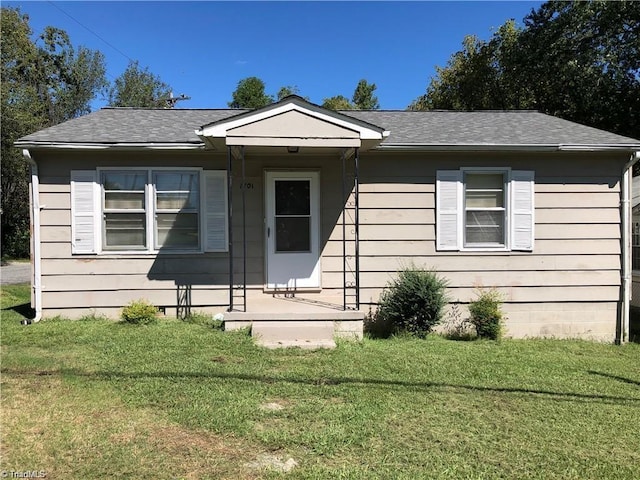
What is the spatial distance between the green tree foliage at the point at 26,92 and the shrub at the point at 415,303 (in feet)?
61.6

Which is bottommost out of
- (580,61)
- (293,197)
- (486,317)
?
(486,317)

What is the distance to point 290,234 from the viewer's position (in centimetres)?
753

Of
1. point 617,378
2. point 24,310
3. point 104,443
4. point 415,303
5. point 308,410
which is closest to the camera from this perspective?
point 104,443

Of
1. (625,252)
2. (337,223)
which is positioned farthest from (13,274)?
(625,252)

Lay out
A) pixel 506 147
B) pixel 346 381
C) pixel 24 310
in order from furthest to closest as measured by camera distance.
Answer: pixel 24 310 → pixel 506 147 → pixel 346 381

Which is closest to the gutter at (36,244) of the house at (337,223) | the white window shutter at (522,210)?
the house at (337,223)

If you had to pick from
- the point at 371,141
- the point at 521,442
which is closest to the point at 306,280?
the point at 371,141

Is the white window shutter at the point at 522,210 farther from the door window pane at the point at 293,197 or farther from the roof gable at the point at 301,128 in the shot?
the door window pane at the point at 293,197

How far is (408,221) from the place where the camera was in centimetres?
748

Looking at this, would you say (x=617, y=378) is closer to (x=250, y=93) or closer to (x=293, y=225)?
(x=293, y=225)

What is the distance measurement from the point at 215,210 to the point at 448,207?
3681 millimetres

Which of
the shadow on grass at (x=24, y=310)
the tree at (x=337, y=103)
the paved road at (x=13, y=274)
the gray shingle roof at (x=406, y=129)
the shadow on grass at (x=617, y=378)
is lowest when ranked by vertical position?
→ the shadow on grass at (x=617, y=378)

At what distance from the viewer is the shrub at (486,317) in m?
7.08

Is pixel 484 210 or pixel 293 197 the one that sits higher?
pixel 293 197
